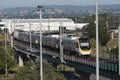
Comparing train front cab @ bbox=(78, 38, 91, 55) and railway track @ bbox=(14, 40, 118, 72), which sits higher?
train front cab @ bbox=(78, 38, 91, 55)

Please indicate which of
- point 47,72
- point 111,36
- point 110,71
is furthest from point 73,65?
point 111,36

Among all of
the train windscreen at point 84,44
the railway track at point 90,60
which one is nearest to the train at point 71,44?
the train windscreen at point 84,44

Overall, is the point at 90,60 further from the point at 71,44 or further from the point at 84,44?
the point at 71,44

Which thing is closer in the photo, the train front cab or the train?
the train front cab

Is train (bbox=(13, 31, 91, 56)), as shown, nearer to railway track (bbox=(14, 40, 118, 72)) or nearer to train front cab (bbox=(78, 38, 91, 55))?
train front cab (bbox=(78, 38, 91, 55))

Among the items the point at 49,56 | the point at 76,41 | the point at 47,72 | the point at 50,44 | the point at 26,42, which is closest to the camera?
the point at 47,72

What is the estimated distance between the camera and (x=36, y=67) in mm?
51156

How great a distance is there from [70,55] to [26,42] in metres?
42.5

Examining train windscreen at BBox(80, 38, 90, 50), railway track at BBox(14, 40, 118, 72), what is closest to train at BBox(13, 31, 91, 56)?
train windscreen at BBox(80, 38, 90, 50)

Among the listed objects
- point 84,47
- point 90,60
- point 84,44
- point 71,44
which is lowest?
point 90,60

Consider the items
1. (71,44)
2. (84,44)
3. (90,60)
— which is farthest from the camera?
(71,44)

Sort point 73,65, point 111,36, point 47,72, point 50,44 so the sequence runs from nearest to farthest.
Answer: point 47,72, point 73,65, point 50,44, point 111,36

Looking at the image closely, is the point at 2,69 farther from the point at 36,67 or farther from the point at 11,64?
the point at 36,67

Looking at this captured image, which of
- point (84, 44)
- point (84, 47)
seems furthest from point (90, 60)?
point (84, 44)
